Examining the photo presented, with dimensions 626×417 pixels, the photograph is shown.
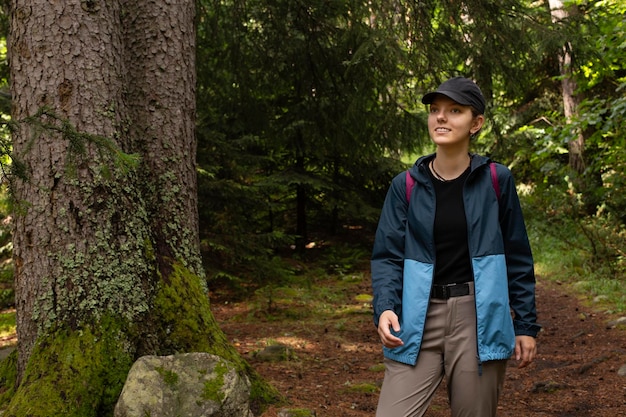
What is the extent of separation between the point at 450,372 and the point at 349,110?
18.3 ft

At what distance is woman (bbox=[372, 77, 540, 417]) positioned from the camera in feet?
8.27

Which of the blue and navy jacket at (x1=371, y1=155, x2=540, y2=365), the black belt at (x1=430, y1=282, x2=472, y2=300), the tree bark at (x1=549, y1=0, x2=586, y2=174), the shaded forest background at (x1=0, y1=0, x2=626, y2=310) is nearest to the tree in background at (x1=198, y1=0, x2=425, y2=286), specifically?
the shaded forest background at (x1=0, y1=0, x2=626, y2=310)

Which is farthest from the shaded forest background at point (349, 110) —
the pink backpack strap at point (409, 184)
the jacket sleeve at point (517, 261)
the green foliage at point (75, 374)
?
the jacket sleeve at point (517, 261)

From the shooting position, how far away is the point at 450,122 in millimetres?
2635

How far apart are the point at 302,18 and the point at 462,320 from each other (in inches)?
237

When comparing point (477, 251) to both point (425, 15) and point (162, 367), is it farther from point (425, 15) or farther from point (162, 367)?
point (425, 15)

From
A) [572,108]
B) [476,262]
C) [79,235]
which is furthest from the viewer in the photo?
[572,108]

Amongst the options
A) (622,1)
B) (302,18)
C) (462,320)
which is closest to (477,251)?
(462,320)

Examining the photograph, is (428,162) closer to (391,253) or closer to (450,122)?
(450,122)

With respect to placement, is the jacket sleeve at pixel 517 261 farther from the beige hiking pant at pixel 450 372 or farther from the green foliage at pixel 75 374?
the green foliage at pixel 75 374

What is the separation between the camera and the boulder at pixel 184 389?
3.50 metres

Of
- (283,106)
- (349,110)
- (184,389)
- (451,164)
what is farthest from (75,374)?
(283,106)

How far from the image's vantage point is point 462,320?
2541 mm

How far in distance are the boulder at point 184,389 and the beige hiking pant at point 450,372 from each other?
1444 mm
